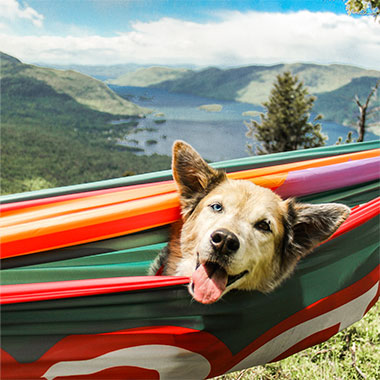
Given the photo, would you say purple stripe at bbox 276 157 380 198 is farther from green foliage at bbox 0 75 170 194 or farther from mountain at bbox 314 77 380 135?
mountain at bbox 314 77 380 135

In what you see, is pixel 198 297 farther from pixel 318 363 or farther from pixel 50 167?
pixel 50 167

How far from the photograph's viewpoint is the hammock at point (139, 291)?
157 cm

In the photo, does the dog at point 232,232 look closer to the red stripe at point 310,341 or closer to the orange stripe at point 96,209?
the orange stripe at point 96,209

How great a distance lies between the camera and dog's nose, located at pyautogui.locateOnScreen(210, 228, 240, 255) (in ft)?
4.92

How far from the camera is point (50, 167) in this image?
821 inches

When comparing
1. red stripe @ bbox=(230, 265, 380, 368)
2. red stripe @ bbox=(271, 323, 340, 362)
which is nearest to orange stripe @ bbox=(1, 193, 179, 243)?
red stripe @ bbox=(230, 265, 380, 368)

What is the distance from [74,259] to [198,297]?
62 cm

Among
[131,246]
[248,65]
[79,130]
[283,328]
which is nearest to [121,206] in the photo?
[131,246]

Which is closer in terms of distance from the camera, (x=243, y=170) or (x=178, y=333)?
(x=178, y=333)

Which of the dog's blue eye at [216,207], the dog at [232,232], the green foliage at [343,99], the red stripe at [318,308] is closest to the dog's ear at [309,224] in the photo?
the dog at [232,232]

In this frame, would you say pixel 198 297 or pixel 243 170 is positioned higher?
pixel 243 170

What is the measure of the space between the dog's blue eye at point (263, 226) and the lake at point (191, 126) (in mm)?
21459

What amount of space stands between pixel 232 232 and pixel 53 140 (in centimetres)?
2629

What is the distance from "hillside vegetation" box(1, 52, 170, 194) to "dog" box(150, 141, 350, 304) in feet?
48.7
